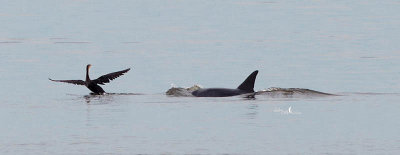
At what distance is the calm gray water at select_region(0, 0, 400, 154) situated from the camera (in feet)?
116

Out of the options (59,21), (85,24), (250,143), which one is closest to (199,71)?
(250,143)

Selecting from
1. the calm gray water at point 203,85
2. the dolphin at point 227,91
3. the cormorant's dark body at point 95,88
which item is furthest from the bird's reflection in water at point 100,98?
Result: the dolphin at point 227,91

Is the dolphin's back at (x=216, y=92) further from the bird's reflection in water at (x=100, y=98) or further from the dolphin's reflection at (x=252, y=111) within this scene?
the dolphin's reflection at (x=252, y=111)

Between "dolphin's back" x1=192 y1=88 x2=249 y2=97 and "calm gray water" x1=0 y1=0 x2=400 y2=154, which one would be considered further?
"dolphin's back" x1=192 y1=88 x2=249 y2=97

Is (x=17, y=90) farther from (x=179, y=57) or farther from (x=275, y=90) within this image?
(x=179, y=57)

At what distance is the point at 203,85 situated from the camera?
56844mm

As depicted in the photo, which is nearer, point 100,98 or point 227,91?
point 100,98

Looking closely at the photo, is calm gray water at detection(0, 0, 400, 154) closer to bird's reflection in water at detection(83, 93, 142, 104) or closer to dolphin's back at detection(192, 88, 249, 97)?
bird's reflection in water at detection(83, 93, 142, 104)

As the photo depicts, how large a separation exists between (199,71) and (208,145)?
28.3 metres

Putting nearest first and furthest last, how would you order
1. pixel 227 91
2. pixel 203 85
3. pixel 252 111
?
1. pixel 252 111
2. pixel 227 91
3. pixel 203 85

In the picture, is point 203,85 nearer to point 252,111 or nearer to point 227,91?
point 227,91

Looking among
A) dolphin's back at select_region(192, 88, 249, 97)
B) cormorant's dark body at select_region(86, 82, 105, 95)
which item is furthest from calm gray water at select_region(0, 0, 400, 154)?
dolphin's back at select_region(192, 88, 249, 97)

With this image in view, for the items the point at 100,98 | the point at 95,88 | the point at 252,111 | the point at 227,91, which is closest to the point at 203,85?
the point at 95,88

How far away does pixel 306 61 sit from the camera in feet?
224
